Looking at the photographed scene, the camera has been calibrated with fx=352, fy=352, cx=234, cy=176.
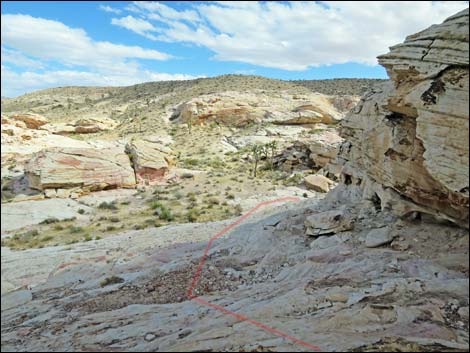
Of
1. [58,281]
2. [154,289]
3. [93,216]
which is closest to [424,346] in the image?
[154,289]

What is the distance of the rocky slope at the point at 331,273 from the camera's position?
5.74m

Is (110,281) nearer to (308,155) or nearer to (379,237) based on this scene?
(379,237)

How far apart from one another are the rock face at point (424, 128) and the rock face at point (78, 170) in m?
17.5

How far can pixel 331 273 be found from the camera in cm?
782

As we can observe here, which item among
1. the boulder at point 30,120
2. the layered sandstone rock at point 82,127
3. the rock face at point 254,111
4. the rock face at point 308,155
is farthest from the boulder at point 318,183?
the boulder at point 30,120

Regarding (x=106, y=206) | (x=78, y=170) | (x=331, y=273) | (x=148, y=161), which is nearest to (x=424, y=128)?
(x=331, y=273)

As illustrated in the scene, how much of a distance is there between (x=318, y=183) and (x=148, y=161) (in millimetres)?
12346

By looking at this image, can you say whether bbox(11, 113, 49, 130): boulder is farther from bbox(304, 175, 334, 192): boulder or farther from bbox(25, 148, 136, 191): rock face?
bbox(304, 175, 334, 192): boulder

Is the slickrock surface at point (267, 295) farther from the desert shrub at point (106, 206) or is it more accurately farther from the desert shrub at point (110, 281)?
the desert shrub at point (106, 206)

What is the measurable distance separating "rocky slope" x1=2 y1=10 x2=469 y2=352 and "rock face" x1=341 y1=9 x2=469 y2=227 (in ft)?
0.10

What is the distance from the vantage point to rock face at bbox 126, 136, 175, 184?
83.0 ft

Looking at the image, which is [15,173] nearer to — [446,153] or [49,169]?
[49,169]

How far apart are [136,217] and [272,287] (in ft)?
42.0

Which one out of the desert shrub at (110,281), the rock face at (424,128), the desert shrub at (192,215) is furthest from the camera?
the desert shrub at (192,215)
